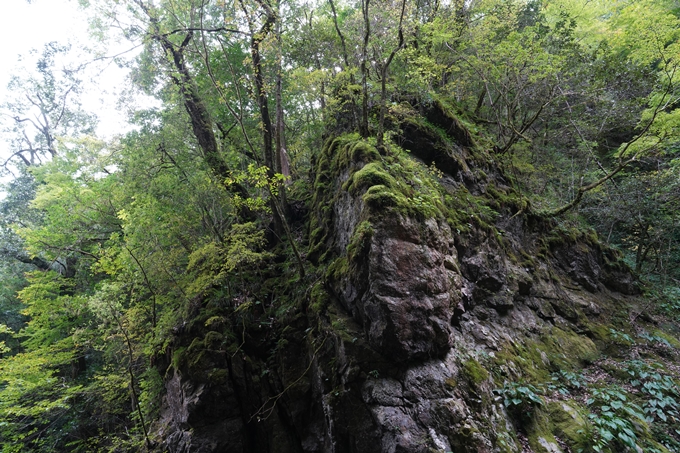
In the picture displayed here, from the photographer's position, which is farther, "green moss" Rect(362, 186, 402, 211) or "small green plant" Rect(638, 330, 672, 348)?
"small green plant" Rect(638, 330, 672, 348)

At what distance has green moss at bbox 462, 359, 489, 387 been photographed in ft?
15.9

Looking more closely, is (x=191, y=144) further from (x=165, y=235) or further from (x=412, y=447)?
(x=412, y=447)

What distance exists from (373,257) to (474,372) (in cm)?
256

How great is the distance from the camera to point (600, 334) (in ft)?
A: 24.5

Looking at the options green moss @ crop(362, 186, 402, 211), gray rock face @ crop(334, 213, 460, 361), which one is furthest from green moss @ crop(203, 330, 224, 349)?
green moss @ crop(362, 186, 402, 211)

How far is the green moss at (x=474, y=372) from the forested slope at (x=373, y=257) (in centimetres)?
3

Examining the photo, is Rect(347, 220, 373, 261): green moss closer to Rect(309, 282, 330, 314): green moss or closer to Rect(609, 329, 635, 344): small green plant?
Rect(309, 282, 330, 314): green moss

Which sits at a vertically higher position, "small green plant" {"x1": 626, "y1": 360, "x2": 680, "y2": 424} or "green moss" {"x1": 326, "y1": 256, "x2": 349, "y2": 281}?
"green moss" {"x1": 326, "y1": 256, "x2": 349, "y2": 281}

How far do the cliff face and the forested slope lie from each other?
5cm

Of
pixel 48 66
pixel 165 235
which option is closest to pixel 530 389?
pixel 165 235

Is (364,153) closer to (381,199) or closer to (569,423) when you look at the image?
(381,199)

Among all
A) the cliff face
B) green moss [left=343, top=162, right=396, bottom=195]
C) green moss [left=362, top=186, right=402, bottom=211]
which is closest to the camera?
the cliff face

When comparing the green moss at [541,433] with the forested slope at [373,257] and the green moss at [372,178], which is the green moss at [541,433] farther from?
the green moss at [372,178]

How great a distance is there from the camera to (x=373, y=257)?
17.1 feet
